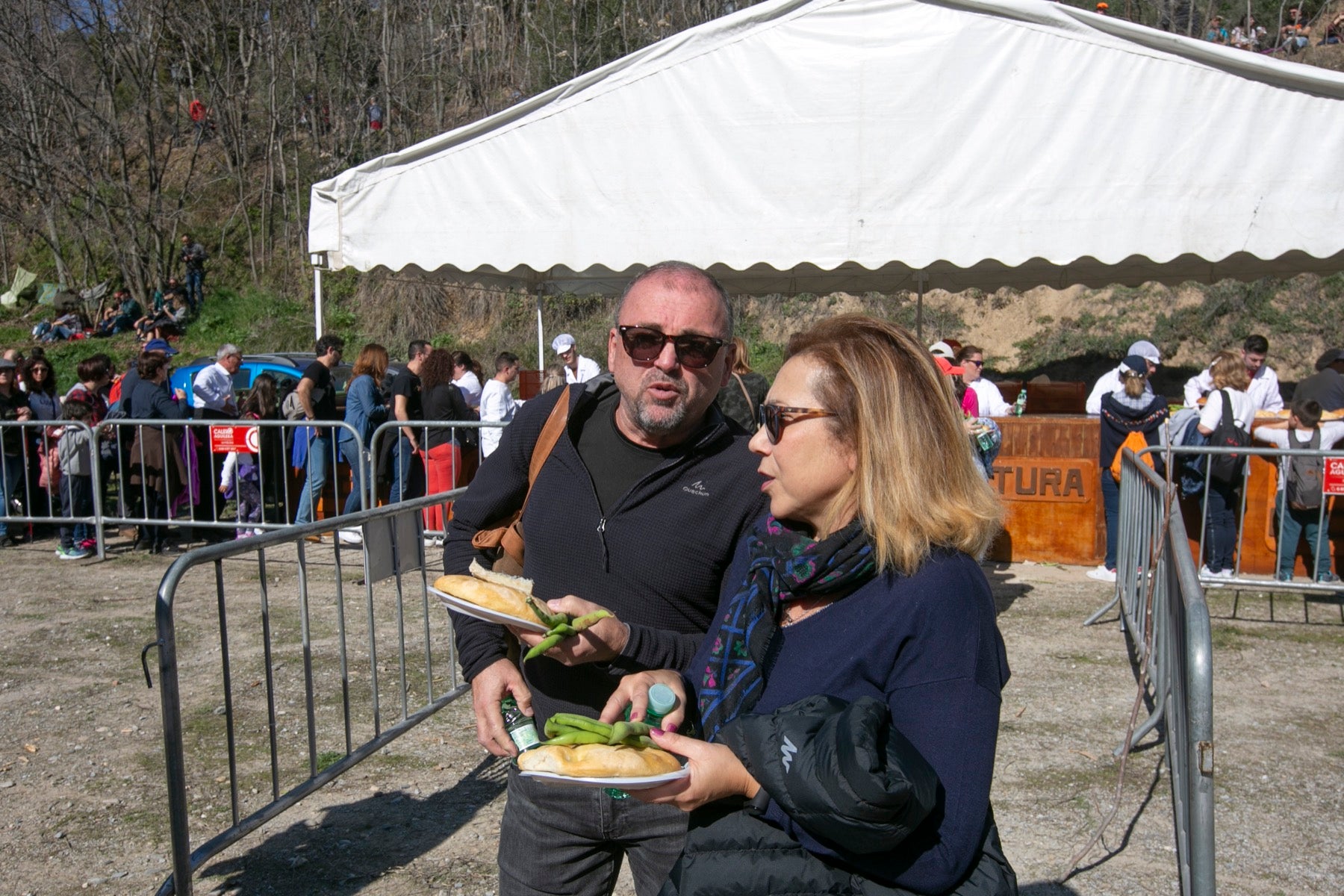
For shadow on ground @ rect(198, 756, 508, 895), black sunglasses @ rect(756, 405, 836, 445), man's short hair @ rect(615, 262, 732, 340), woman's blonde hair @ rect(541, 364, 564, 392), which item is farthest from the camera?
woman's blonde hair @ rect(541, 364, 564, 392)

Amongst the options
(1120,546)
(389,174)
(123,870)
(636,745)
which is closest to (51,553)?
(389,174)

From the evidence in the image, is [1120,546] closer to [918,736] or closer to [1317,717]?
[1317,717]

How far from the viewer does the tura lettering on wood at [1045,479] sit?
29.9 ft

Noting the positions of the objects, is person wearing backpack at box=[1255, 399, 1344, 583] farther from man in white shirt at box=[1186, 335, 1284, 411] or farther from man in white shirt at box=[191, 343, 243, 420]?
man in white shirt at box=[191, 343, 243, 420]

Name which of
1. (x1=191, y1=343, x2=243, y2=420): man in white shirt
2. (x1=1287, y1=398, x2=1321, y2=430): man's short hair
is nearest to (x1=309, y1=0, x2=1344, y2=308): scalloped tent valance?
(x1=1287, y1=398, x2=1321, y2=430): man's short hair

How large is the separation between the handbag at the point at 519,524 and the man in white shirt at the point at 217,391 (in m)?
9.06

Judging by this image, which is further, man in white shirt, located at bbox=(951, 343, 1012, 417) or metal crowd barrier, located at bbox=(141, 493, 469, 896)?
man in white shirt, located at bbox=(951, 343, 1012, 417)

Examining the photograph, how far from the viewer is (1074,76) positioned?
682cm

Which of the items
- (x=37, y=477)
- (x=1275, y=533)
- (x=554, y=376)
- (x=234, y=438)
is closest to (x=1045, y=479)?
(x=1275, y=533)

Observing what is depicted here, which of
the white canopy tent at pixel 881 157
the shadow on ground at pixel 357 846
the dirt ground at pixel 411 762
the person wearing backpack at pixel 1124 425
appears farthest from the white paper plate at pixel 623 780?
the person wearing backpack at pixel 1124 425

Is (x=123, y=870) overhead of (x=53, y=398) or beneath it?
beneath

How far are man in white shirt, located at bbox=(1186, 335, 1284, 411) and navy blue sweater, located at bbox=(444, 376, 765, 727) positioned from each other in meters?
8.76

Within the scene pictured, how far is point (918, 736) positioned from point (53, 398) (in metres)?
12.0

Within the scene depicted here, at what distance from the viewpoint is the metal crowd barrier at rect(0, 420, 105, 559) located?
Result: 9656 mm
